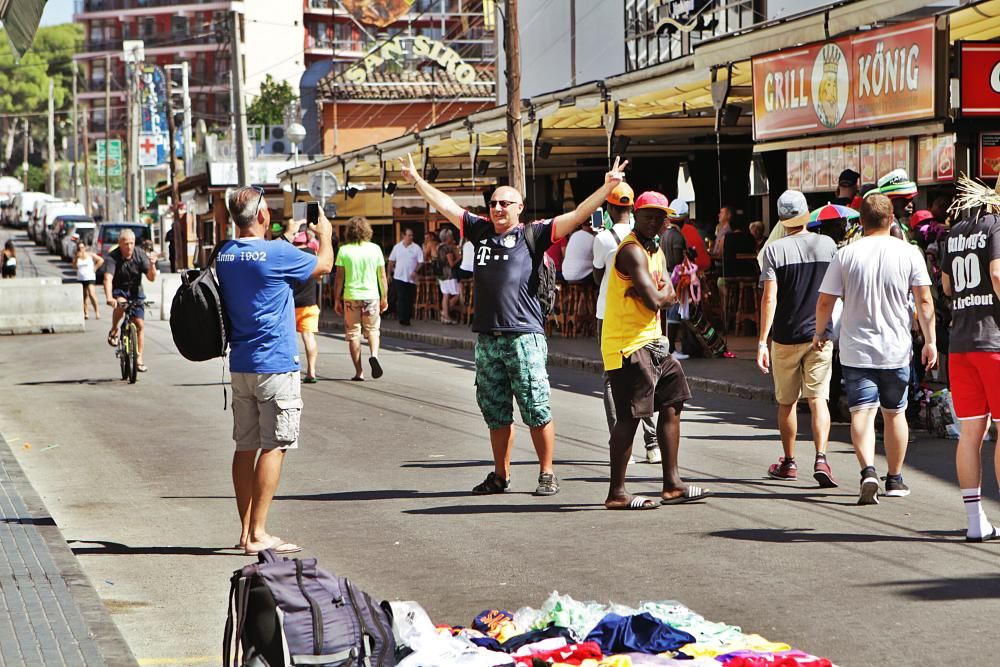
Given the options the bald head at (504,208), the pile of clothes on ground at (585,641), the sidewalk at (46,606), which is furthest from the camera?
the bald head at (504,208)

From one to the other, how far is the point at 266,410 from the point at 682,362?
1097cm

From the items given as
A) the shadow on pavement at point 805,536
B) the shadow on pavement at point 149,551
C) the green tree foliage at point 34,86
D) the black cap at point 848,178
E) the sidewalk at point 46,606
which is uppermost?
the green tree foliage at point 34,86

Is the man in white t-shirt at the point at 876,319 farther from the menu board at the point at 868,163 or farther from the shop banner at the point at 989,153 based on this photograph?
the menu board at the point at 868,163

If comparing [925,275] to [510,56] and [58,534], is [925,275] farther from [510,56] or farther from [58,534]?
[510,56]

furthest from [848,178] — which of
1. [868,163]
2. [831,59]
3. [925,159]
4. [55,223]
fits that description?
[55,223]

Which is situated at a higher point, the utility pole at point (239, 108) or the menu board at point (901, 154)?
the utility pole at point (239, 108)

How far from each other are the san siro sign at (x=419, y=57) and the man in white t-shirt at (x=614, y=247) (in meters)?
41.3

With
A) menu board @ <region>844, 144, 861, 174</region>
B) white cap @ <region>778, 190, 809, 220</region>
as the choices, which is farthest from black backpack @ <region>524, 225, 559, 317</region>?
menu board @ <region>844, 144, 861, 174</region>

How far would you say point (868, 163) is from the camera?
16906 mm

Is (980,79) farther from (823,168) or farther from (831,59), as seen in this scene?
(823,168)

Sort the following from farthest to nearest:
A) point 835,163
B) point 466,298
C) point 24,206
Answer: point 24,206 < point 466,298 < point 835,163

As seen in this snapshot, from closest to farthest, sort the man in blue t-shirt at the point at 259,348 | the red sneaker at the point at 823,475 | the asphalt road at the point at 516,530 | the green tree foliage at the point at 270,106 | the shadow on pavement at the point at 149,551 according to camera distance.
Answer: the asphalt road at the point at 516,530, the man in blue t-shirt at the point at 259,348, the shadow on pavement at the point at 149,551, the red sneaker at the point at 823,475, the green tree foliage at the point at 270,106

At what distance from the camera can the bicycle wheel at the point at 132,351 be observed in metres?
17.6

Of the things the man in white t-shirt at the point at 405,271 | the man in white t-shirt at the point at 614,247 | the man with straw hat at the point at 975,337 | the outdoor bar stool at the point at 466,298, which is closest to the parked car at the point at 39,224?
the man in white t-shirt at the point at 405,271
